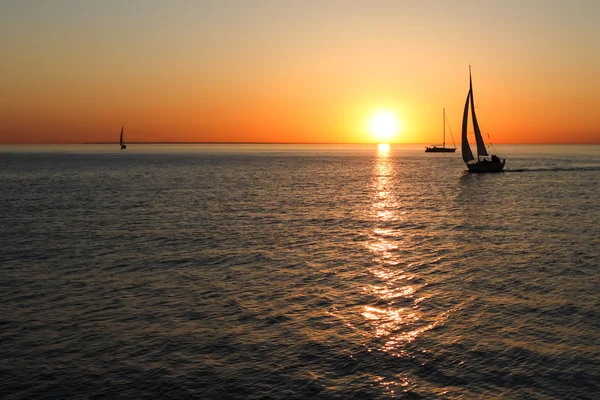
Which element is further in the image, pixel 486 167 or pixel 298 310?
pixel 486 167

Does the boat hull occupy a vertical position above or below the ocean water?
above

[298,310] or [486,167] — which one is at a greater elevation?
[486,167]

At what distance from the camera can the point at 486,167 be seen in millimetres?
116125

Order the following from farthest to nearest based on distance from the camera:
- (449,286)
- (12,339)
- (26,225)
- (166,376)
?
(26,225) → (449,286) → (12,339) → (166,376)

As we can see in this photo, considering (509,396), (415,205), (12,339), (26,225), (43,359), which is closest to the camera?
(509,396)

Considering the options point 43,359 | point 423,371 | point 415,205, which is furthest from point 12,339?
point 415,205

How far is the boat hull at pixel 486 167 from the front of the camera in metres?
115

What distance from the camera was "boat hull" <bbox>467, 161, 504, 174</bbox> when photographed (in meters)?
115

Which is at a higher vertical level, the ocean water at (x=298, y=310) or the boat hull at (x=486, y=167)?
the boat hull at (x=486, y=167)

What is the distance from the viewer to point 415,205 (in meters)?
67.6

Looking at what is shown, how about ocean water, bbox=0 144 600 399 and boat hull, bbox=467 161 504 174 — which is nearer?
ocean water, bbox=0 144 600 399

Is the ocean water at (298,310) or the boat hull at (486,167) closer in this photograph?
the ocean water at (298,310)

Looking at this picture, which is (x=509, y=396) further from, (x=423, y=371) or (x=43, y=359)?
(x=43, y=359)

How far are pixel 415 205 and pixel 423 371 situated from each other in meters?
52.0
